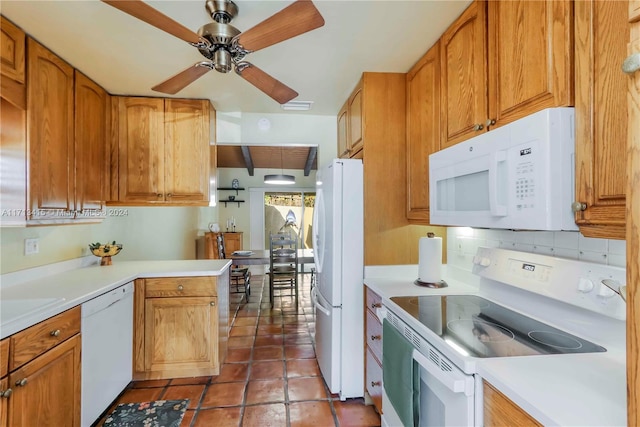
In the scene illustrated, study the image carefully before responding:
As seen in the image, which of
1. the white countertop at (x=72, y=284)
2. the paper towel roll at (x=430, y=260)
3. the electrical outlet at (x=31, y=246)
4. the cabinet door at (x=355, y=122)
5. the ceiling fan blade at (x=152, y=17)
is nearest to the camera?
the ceiling fan blade at (x=152, y=17)

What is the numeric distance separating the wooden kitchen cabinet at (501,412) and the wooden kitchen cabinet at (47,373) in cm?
181

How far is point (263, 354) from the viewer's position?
9.03ft

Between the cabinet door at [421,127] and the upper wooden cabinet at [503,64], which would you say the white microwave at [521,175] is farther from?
the cabinet door at [421,127]

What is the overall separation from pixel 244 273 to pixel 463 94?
12.9ft

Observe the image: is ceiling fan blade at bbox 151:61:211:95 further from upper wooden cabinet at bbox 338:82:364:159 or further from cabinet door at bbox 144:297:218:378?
cabinet door at bbox 144:297:218:378

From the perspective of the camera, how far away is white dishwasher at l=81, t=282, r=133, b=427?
1696 mm

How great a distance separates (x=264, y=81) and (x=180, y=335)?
1932mm

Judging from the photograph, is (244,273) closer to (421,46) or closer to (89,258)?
(89,258)

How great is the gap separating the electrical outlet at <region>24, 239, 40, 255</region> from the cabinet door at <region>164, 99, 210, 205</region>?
0.89 m

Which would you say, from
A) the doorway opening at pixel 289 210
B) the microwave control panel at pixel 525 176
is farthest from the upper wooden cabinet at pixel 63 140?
the doorway opening at pixel 289 210

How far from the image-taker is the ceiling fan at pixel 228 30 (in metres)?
1.13

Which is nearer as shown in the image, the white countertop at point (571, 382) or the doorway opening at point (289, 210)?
the white countertop at point (571, 382)

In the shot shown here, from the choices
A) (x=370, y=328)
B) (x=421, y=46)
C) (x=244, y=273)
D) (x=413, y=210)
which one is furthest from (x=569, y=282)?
(x=244, y=273)

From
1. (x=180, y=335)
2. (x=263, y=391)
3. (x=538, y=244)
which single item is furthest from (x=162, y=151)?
(x=538, y=244)
